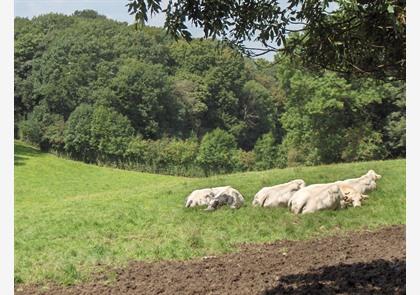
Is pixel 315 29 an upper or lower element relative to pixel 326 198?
upper

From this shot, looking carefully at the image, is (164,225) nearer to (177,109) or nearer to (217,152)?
(217,152)

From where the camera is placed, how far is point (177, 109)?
170ft

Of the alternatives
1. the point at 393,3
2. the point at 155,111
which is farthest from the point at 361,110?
the point at 393,3

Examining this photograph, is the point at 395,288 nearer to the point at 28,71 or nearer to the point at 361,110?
the point at 361,110

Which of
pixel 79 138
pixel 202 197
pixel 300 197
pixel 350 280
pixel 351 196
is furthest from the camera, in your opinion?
pixel 79 138

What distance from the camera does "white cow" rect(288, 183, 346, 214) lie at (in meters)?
11.1

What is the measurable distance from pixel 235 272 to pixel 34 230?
22.2 ft

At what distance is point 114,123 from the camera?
2018 inches

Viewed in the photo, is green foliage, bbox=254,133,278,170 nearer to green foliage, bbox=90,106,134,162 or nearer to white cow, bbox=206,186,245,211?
green foliage, bbox=90,106,134,162

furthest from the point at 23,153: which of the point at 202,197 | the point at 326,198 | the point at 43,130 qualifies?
the point at 326,198

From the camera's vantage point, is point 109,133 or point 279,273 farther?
point 109,133

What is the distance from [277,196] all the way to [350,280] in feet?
22.3

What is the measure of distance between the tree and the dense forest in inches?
1379

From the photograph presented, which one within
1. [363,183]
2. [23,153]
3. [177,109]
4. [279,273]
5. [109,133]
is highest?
[177,109]
